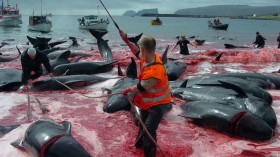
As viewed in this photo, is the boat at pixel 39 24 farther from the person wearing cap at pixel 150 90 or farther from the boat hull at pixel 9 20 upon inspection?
the person wearing cap at pixel 150 90

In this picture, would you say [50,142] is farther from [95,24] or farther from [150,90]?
[95,24]

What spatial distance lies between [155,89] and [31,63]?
6.02 meters

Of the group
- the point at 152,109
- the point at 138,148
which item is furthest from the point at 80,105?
the point at 152,109

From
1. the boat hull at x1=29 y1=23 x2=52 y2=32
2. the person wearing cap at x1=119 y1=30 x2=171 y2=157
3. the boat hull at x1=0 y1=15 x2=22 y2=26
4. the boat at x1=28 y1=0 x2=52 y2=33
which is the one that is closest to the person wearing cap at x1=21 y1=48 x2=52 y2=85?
the person wearing cap at x1=119 y1=30 x2=171 y2=157

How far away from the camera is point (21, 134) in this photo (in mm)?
6645

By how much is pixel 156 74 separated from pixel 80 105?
4321 mm

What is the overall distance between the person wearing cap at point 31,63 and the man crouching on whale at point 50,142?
4.50 meters

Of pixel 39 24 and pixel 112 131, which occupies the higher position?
pixel 112 131

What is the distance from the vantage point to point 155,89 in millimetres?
5391

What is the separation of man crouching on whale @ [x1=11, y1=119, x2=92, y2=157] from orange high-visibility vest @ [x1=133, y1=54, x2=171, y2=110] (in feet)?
3.81

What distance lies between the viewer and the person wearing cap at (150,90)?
5.20 m

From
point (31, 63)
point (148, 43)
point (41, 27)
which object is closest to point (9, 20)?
point (41, 27)

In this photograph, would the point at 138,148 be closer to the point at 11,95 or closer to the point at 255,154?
the point at 255,154

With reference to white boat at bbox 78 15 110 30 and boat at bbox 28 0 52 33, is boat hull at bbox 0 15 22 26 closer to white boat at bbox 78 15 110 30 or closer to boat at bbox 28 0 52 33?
boat at bbox 28 0 52 33
